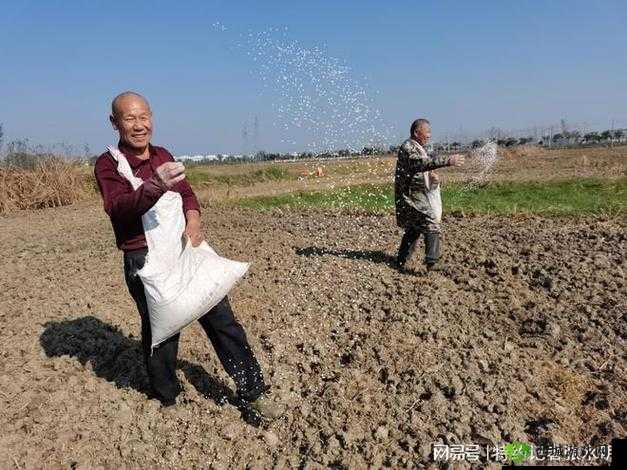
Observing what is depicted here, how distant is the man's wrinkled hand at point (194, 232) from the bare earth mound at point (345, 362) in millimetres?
1042

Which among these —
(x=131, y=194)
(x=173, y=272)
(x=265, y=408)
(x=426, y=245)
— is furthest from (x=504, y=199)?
(x=131, y=194)

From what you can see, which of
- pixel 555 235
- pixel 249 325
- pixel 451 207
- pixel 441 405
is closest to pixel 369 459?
pixel 441 405

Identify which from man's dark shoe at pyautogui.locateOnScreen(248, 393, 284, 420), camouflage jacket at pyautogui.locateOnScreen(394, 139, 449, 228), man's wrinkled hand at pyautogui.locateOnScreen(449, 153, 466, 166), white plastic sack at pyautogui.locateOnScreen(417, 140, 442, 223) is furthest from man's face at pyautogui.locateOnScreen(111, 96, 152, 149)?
white plastic sack at pyautogui.locateOnScreen(417, 140, 442, 223)

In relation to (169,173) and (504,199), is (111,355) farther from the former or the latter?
(504,199)

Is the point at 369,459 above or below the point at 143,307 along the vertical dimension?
below

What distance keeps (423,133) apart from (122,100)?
338 centimetres

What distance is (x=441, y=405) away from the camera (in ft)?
10.2

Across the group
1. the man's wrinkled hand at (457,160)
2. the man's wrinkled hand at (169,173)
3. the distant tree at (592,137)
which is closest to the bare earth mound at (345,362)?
the man's wrinkled hand at (457,160)

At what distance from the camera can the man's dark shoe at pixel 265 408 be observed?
3042mm

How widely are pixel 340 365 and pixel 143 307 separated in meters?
1.43

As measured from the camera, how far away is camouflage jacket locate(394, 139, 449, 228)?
5.30 metres

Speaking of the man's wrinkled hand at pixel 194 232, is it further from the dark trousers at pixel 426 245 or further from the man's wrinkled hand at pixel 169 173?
the dark trousers at pixel 426 245

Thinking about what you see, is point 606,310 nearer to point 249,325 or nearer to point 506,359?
point 506,359

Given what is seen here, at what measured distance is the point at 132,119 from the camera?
2.61 m
